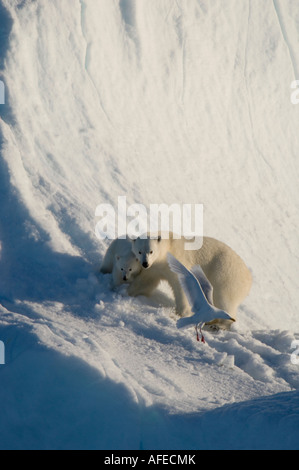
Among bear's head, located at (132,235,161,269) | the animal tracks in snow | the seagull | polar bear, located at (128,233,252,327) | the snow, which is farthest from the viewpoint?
polar bear, located at (128,233,252,327)

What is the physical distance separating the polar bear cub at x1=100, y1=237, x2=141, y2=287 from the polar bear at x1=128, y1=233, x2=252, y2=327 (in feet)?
0.25

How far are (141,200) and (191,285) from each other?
3436 millimetres

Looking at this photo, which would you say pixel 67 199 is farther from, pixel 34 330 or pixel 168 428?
pixel 168 428

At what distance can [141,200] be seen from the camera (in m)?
7.09

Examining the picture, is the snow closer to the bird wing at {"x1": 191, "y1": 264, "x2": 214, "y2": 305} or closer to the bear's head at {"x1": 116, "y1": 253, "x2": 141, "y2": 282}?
the bear's head at {"x1": 116, "y1": 253, "x2": 141, "y2": 282}

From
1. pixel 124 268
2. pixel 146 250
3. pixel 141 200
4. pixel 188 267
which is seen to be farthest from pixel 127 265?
pixel 141 200

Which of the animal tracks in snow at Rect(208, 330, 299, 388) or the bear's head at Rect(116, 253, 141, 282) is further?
the bear's head at Rect(116, 253, 141, 282)

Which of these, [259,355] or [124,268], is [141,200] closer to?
[124,268]

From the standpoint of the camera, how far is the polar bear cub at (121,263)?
491cm

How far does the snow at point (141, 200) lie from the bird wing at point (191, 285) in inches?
17.6

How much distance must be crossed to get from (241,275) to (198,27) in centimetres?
493

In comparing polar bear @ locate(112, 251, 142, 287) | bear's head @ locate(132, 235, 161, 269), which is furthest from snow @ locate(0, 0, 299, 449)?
bear's head @ locate(132, 235, 161, 269)

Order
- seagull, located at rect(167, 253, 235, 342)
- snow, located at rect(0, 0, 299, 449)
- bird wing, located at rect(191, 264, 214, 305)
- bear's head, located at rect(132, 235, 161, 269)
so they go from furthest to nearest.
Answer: bear's head, located at rect(132, 235, 161, 269) < bird wing, located at rect(191, 264, 214, 305) < seagull, located at rect(167, 253, 235, 342) < snow, located at rect(0, 0, 299, 449)

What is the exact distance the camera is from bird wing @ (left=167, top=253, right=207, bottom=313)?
3715mm
